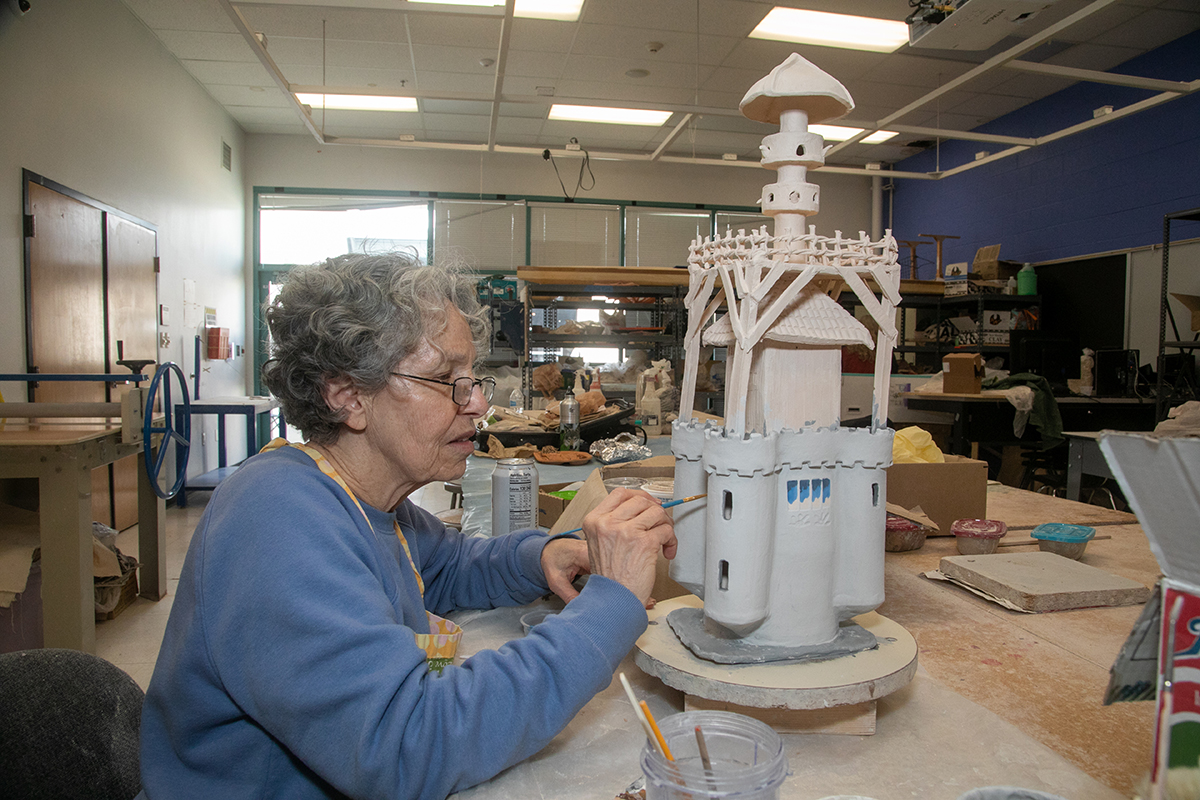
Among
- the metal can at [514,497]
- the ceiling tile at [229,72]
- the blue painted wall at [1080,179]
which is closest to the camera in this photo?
the metal can at [514,497]

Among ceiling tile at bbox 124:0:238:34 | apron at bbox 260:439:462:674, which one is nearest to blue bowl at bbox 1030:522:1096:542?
apron at bbox 260:439:462:674

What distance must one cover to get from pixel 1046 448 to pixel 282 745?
228 inches

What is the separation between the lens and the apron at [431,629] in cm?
97

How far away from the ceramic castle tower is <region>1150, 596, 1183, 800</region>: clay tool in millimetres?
457

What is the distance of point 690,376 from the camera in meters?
1.19

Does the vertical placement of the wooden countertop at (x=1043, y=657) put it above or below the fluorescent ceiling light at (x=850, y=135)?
below

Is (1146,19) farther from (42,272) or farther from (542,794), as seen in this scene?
(42,272)

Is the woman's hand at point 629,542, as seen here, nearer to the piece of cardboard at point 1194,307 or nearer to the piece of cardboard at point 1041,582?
the piece of cardboard at point 1041,582

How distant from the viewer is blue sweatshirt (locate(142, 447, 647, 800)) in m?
0.73

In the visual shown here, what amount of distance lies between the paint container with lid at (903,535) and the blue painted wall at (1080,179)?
570 centimetres

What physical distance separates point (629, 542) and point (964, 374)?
5398mm

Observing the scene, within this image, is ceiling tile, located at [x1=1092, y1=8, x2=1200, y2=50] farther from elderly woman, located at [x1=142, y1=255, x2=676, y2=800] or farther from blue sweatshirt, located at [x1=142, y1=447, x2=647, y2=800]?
blue sweatshirt, located at [x1=142, y1=447, x2=647, y2=800]

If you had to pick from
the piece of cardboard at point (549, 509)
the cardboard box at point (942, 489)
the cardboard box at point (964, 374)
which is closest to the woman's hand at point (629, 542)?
the piece of cardboard at point (549, 509)

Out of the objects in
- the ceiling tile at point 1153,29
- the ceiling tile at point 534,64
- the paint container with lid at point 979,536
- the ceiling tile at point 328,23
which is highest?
the ceiling tile at point 1153,29
